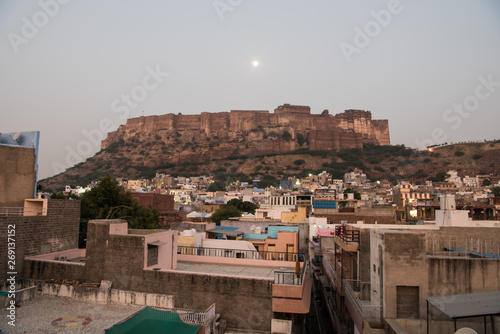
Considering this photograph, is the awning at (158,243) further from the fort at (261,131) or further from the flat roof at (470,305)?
the fort at (261,131)

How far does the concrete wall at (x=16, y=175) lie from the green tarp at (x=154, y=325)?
747 centimetres

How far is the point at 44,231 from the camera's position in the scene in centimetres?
1202

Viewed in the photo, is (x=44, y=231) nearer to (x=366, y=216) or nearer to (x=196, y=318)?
(x=196, y=318)

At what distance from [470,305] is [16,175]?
13819mm

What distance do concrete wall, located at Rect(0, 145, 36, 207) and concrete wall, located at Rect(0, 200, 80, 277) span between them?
5.12ft

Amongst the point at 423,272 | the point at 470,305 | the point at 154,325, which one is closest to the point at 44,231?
the point at 154,325

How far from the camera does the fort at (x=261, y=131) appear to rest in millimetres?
130625

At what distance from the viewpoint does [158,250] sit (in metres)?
10.8

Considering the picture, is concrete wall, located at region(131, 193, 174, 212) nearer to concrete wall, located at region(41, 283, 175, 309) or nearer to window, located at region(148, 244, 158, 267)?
concrete wall, located at region(41, 283, 175, 309)

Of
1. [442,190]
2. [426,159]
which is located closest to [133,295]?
[442,190]

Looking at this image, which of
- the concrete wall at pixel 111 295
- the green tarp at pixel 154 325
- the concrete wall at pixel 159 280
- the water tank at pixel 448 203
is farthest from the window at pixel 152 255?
the water tank at pixel 448 203

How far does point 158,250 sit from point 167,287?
1.35m

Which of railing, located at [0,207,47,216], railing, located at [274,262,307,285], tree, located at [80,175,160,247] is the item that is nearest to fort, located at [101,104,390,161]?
tree, located at [80,175,160,247]

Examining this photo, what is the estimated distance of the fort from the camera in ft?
429
